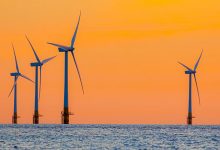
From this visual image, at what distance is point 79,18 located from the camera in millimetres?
198250

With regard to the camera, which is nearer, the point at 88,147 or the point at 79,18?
the point at 88,147

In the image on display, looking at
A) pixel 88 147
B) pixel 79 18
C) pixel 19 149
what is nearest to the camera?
pixel 19 149

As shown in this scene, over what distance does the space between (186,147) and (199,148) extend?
360 centimetres

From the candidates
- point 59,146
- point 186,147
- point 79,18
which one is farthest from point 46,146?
point 79,18

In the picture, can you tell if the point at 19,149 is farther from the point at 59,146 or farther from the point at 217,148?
the point at 217,148

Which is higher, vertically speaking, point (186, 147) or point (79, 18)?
point (79, 18)

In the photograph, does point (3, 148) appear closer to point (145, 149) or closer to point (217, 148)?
point (145, 149)

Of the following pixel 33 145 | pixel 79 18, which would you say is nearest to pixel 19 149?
pixel 33 145

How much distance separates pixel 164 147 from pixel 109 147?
28.7 ft

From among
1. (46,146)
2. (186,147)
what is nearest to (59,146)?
(46,146)

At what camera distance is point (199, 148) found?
121500mm

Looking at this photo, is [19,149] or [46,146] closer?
[19,149]

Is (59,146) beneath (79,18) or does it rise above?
beneath

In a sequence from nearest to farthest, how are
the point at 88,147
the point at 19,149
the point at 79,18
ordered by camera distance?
the point at 19,149
the point at 88,147
the point at 79,18
